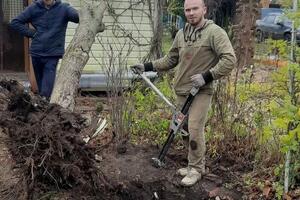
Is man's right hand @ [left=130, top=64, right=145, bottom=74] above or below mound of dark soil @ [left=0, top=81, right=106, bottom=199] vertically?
above

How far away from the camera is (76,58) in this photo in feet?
18.7

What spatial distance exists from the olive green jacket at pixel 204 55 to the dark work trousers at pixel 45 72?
2239 mm

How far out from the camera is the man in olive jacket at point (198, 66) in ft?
15.0

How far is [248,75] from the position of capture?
644cm

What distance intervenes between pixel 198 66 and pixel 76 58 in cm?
159

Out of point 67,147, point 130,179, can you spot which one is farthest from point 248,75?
point 67,147

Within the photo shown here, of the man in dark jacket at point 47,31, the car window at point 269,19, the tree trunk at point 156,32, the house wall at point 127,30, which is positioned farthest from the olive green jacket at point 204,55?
the car window at point 269,19

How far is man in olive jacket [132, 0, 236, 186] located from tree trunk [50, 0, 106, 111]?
119 centimetres

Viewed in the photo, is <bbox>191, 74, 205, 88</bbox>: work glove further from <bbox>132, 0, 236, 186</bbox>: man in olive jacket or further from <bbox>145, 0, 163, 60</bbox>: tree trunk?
<bbox>145, 0, 163, 60</bbox>: tree trunk

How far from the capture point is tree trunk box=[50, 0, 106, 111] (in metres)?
5.32

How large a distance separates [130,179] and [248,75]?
2.42 meters

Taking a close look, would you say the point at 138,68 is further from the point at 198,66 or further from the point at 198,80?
the point at 198,80

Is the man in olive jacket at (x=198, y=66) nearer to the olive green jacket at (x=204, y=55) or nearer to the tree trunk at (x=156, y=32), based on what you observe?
the olive green jacket at (x=204, y=55)

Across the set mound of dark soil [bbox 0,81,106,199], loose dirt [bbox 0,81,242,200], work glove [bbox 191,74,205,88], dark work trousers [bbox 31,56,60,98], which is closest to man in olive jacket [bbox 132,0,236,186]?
work glove [bbox 191,74,205,88]
